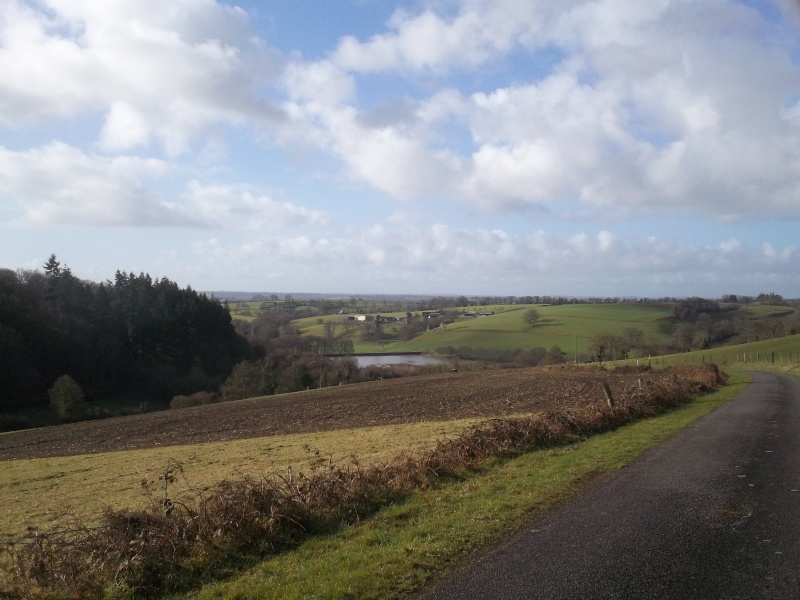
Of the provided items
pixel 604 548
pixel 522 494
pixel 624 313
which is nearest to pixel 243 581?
pixel 604 548

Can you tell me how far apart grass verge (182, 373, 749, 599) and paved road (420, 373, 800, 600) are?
390mm

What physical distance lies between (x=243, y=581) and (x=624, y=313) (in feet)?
392

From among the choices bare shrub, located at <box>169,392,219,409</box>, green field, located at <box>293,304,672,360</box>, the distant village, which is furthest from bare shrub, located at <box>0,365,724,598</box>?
the distant village

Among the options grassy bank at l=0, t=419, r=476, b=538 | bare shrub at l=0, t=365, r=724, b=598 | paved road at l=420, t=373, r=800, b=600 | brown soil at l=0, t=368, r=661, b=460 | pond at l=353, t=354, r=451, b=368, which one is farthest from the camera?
pond at l=353, t=354, r=451, b=368

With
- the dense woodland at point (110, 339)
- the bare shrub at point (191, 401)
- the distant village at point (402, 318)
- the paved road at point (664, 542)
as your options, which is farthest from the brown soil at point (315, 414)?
the distant village at point (402, 318)

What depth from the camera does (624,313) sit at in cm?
11550

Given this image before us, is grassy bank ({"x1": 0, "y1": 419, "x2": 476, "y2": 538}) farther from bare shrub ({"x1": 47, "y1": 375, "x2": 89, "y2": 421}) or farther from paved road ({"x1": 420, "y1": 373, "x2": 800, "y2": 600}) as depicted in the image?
bare shrub ({"x1": 47, "y1": 375, "x2": 89, "y2": 421})

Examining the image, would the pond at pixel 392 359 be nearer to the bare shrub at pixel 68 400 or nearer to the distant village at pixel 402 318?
the distant village at pixel 402 318

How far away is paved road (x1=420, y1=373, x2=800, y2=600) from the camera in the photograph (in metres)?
5.37

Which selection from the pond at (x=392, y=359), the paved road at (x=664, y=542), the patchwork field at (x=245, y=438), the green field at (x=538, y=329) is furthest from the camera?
the green field at (x=538, y=329)

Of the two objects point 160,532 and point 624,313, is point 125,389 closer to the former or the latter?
point 160,532

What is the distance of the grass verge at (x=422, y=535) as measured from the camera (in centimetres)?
586

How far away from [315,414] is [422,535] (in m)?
31.0

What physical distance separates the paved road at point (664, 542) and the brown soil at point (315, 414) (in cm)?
1573
